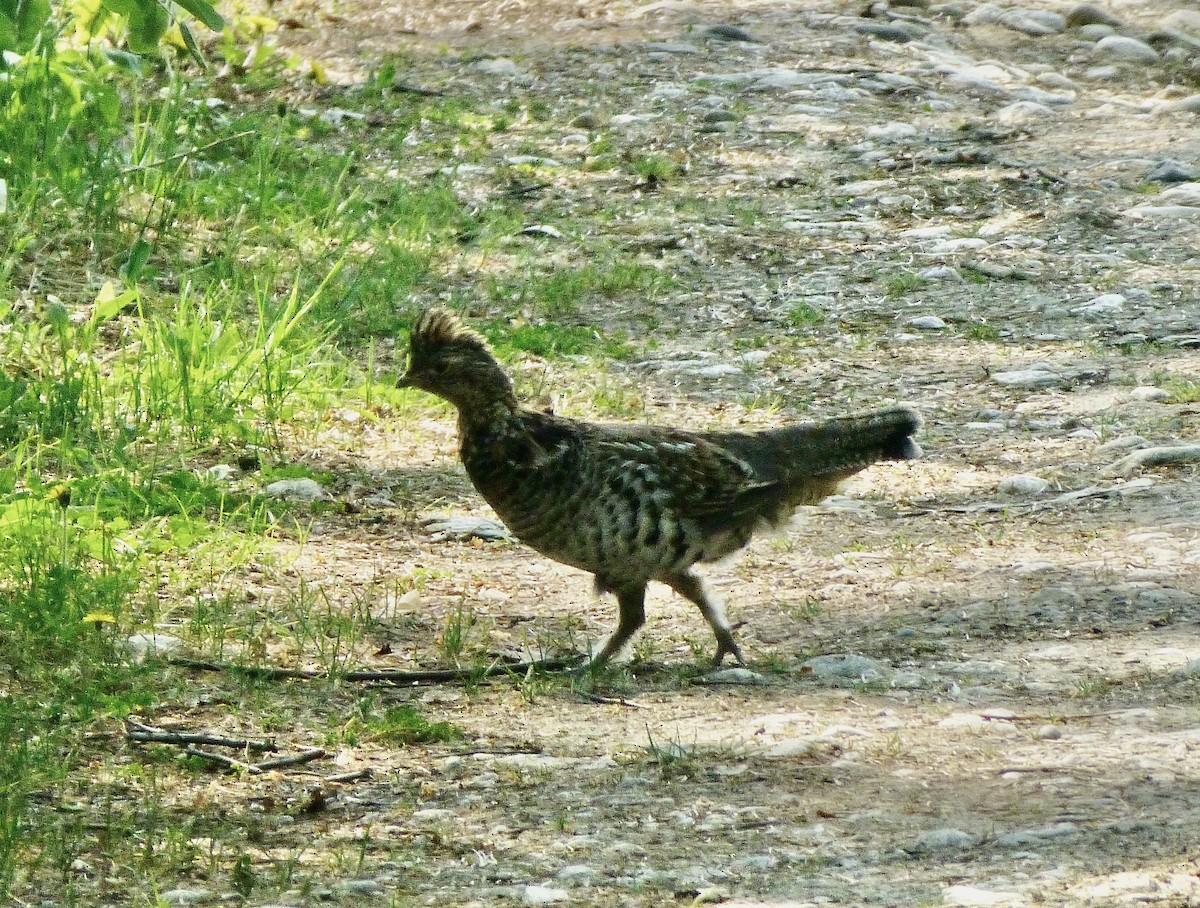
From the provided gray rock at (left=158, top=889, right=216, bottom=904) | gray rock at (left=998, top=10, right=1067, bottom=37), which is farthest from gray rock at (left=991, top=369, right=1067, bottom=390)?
gray rock at (left=998, top=10, right=1067, bottom=37)

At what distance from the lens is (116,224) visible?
352 inches

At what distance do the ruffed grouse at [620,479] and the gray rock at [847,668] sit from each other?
296 mm

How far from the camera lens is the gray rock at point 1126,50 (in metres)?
14.9

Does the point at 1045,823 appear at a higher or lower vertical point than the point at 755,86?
lower

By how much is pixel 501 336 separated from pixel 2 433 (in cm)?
287

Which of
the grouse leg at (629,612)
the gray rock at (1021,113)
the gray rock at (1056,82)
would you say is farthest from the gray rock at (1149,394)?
the gray rock at (1056,82)

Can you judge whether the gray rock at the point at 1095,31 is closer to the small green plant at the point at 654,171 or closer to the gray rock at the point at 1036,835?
the small green plant at the point at 654,171

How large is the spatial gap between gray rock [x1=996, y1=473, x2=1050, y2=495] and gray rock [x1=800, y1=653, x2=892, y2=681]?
202 centimetres

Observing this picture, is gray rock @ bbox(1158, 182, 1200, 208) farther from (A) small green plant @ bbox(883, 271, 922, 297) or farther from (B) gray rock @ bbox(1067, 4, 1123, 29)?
(B) gray rock @ bbox(1067, 4, 1123, 29)

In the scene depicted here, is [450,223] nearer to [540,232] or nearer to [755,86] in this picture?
[540,232]

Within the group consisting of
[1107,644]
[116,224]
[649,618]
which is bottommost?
[649,618]

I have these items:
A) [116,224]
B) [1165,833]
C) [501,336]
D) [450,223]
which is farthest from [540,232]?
[1165,833]

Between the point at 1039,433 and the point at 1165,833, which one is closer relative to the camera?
the point at 1165,833

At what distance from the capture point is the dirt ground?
4.21 m
